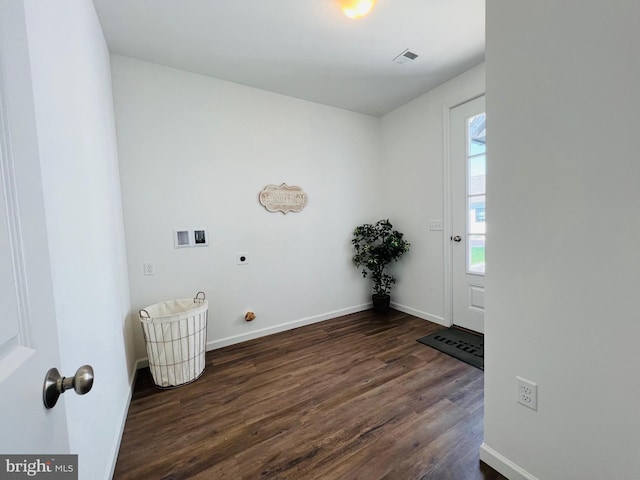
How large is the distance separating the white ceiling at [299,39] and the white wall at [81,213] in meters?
0.39

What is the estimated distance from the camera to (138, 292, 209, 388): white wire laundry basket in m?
1.94

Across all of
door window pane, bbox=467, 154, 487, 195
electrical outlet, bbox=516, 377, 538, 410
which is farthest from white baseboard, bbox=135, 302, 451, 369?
electrical outlet, bbox=516, 377, 538, 410

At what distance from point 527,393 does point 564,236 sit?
700mm

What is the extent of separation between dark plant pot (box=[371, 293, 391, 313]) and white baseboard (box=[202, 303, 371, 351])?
0.65 feet

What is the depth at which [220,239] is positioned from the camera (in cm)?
261

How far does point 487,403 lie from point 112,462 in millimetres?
1898

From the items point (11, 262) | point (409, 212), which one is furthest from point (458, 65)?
point (11, 262)

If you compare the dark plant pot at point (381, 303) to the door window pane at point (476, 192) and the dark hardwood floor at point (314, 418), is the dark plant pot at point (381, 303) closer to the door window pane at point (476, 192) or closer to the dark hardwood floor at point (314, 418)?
the dark hardwood floor at point (314, 418)

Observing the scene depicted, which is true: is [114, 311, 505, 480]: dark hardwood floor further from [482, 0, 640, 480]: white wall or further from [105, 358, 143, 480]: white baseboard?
[482, 0, 640, 480]: white wall

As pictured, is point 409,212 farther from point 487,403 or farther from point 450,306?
point 487,403

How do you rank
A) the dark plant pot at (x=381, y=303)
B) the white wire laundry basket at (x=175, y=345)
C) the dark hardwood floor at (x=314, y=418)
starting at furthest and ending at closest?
1. the dark plant pot at (x=381, y=303)
2. the white wire laundry basket at (x=175, y=345)
3. the dark hardwood floor at (x=314, y=418)

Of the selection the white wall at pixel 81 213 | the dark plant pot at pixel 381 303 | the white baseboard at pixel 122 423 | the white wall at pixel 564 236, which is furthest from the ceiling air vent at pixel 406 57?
the white baseboard at pixel 122 423

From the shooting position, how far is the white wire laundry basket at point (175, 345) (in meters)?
1.94

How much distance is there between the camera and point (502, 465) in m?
1.25
